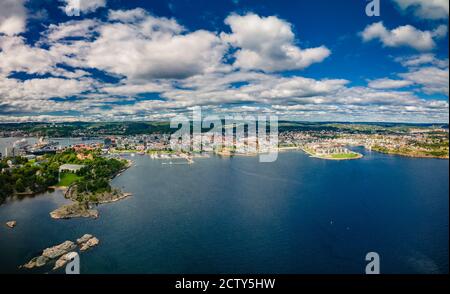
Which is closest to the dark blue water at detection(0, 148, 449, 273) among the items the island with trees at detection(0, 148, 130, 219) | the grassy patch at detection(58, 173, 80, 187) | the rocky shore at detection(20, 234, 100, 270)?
the rocky shore at detection(20, 234, 100, 270)

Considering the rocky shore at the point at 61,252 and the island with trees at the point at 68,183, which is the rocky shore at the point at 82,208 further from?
the rocky shore at the point at 61,252

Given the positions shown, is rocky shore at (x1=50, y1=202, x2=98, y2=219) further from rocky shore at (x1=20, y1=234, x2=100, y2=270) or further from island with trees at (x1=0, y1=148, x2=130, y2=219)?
rocky shore at (x1=20, y1=234, x2=100, y2=270)

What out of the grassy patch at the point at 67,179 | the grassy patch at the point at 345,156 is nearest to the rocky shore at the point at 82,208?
the grassy patch at the point at 67,179

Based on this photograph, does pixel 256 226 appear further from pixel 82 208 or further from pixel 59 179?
pixel 59 179

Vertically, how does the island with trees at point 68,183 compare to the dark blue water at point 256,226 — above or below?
above
